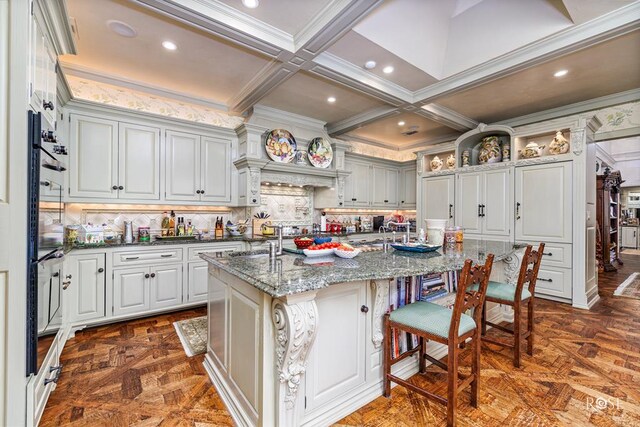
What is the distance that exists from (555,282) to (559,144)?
196 cm

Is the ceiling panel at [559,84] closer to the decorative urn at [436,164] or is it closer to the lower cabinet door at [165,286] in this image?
the decorative urn at [436,164]

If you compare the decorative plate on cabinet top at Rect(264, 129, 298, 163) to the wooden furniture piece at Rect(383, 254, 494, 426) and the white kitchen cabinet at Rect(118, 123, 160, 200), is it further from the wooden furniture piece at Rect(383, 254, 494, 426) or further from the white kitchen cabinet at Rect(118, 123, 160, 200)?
the wooden furniture piece at Rect(383, 254, 494, 426)

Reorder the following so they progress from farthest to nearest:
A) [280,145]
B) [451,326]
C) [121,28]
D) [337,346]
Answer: [280,145] → [121,28] → [337,346] → [451,326]

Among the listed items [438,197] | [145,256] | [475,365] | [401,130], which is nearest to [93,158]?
[145,256]

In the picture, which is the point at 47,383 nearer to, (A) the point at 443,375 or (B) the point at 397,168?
(A) the point at 443,375

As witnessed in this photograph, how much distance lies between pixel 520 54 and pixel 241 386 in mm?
3921

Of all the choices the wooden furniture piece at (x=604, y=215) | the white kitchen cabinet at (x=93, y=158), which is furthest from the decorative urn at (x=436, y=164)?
the white kitchen cabinet at (x=93, y=158)

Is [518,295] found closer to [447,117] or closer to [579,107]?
[447,117]

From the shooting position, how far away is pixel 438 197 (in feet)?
17.1

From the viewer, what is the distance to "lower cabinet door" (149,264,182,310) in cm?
329

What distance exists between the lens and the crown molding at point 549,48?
2.42m

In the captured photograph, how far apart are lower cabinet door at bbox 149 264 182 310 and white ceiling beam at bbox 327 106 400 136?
3429mm

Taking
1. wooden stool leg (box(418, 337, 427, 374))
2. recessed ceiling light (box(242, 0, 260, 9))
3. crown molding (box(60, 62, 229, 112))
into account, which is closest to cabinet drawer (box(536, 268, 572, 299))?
wooden stool leg (box(418, 337, 427, 374))

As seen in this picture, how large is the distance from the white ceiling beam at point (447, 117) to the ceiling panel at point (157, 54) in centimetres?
249
